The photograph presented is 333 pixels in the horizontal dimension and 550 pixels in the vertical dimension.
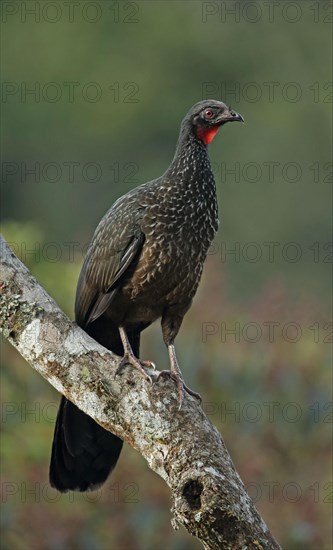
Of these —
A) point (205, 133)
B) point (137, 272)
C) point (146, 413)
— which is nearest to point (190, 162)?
point (205, 133)

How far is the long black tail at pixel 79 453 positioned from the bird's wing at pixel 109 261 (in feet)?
1.38

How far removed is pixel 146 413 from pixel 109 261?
1.06 m

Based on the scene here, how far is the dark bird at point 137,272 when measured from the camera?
15.0ft

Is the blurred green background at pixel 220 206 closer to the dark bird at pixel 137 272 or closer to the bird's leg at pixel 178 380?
the dark bird at pixel 137 272

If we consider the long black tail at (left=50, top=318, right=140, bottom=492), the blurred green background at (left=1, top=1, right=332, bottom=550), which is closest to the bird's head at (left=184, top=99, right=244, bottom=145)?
the long black tail at (left=50, top=318, right=140, bottom=492)

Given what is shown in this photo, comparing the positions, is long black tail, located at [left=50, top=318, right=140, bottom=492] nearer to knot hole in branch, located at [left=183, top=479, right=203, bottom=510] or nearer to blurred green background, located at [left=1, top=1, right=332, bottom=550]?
knot hole in branch, located at [left=183, top=479, right=203, bottom=510]

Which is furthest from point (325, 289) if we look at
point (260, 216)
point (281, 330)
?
point (281, 330)

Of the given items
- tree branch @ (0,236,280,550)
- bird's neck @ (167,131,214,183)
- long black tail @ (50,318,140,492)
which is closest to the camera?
tree branch @ (0,236,280,550)

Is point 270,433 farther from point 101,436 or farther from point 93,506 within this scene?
point 101,436

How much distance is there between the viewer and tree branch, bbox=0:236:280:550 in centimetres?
350

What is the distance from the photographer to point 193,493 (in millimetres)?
3561

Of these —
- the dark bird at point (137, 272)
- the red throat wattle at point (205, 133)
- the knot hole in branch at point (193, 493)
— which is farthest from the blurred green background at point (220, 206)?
the knot hole in branch at point (193, 493)

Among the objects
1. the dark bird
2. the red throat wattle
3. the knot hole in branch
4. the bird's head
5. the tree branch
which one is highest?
the bird's head

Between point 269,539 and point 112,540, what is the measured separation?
2.62 meters
